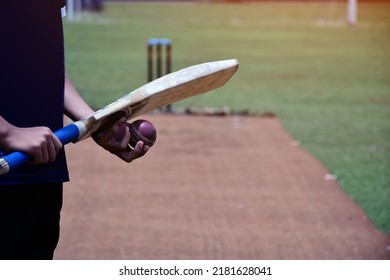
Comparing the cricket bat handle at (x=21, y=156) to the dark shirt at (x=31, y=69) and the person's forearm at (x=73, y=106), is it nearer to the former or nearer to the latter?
the dark shirt at (x=31, y=69)

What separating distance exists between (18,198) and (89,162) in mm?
8541

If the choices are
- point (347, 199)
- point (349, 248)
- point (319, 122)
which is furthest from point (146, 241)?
point (319, 122)

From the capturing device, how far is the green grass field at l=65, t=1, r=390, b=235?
13.3m

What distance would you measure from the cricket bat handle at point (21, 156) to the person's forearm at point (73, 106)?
1.30 feet

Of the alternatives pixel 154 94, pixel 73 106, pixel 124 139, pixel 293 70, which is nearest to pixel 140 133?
pixel 124 139

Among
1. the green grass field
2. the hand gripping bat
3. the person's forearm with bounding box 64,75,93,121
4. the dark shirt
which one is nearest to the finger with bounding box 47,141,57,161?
the hand gripping bat

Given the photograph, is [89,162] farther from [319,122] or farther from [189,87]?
[189,87]

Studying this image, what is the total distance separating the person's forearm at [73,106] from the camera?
13.2ft

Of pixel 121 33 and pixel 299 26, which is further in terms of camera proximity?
pixel 299 26

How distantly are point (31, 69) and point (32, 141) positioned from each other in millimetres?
424

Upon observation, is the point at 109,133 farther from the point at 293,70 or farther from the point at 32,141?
the point at 293,70

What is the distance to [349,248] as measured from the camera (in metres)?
8.42

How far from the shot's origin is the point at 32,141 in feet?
11.1

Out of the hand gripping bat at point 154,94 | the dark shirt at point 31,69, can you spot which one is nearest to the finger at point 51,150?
the hand gripping bat at point 154,94
